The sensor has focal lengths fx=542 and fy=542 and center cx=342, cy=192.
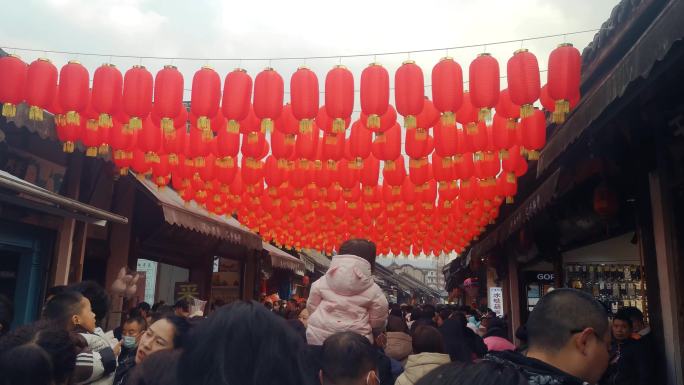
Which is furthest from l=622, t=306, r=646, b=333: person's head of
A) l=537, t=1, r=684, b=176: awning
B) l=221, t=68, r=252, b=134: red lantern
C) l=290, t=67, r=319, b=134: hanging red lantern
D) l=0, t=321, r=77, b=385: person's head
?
l=0, t=321, r=77, b=385: person's head

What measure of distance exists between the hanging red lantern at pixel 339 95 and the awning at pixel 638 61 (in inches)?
115

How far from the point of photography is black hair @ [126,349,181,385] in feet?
7.10

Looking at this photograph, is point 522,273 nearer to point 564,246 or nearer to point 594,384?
point 564,246

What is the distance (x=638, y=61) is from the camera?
11.3 feet

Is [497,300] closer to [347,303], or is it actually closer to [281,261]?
[281,261]

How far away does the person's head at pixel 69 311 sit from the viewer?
12.1ft

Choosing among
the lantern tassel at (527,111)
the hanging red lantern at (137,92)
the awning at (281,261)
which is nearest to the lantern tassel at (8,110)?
the hanging red lantern at (137,92)

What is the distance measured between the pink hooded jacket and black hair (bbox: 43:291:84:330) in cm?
161

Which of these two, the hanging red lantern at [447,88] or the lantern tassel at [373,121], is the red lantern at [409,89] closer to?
the hanging red lantern at [447,88]

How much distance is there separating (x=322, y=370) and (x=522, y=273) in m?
12.5

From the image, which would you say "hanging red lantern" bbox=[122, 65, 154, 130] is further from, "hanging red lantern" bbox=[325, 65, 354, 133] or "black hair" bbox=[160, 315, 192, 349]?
"black hair" bbox=[160, 315, 192, 349]

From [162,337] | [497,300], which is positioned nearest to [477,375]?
[162,337]

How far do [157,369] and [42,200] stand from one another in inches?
158

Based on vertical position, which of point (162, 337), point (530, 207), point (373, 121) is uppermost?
point (373, 121)
